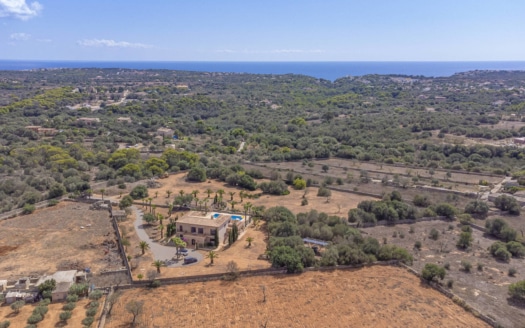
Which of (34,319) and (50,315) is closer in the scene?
(34,319)

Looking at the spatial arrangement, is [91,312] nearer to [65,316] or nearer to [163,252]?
[65,316]

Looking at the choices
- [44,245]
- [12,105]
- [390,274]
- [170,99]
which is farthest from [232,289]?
[170,99]

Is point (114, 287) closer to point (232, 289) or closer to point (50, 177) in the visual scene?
point (232, 289)

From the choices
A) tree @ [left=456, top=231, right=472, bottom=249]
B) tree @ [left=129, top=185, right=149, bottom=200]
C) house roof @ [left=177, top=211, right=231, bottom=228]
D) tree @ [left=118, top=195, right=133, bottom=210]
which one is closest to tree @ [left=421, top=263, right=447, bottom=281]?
tree @ [left=456, top=231, right=472, bottom=249]

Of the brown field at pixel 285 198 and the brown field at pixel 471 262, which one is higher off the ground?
the brown field at pixel 471 262

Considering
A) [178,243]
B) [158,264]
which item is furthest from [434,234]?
[158,264]

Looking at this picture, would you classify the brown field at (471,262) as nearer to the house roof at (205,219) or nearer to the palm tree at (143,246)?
the house roof at (205,219)

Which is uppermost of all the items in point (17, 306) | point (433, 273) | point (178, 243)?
point (178, 243)

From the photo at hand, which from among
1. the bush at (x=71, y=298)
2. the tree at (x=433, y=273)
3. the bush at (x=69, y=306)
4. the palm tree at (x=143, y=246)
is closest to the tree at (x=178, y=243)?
the palm tree at (x=143, y=246)
